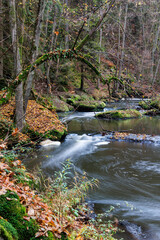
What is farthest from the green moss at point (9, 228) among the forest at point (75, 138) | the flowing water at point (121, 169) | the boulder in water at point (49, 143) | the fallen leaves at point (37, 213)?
the boulder in water at point (49, 143)

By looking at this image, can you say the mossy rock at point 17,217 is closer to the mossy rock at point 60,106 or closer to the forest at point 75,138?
the forest at point 75,138

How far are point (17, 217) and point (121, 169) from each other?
6107 mm

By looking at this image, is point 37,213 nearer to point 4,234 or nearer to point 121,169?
point 4,234

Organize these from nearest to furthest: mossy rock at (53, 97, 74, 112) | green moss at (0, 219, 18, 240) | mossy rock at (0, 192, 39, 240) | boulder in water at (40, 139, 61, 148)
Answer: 1. green moss at (0, 219, 18, 240)
2. mossy rock at (0, 192, 39, 240)
3. boulder in water at (40, 139, 61, 148)
4. mossy rock at (53, 97, 74, 112)

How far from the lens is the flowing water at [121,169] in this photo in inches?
178

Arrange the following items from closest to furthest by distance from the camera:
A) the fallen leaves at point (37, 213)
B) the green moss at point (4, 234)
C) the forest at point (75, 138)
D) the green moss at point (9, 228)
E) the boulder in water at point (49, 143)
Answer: the green moss at point (4, 234)
the green moss at point (9, 228)
the fallen leaves at point (37, 213)
the forest at point (75, 138)
the boulder in water at point (49, 143)

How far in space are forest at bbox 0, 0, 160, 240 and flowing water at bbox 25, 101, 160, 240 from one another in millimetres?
41

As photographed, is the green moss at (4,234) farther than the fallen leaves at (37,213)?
No

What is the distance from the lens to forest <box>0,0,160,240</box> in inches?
109

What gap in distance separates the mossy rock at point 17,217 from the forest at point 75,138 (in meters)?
0.01

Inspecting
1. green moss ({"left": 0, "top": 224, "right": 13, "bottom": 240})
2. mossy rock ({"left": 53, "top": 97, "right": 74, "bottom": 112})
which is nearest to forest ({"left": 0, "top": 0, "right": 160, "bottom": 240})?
green moss ({"left": 0, "top": 224, "right": 13, "bottom": 240})

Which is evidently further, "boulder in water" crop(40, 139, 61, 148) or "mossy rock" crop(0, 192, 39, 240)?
"boulder in water" crop(40, 139, 61, 148)

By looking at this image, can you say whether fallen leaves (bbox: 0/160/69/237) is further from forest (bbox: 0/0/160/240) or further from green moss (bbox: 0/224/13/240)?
green moss (bbox: 0/224/13/240)

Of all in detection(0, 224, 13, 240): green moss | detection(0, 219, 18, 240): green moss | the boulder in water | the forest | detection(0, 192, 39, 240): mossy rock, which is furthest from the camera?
the boulder in water
